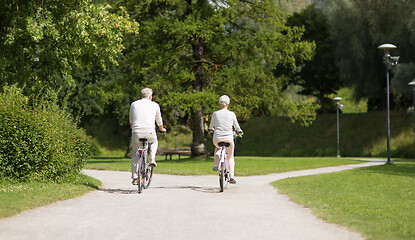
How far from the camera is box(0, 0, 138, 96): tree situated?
17359 millimetres

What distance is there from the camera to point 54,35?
57.7 ft

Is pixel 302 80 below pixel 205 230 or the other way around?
the other way around

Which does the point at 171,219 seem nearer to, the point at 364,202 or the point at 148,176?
the point at 364,202

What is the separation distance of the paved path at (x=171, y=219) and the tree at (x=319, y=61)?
35.7 metres

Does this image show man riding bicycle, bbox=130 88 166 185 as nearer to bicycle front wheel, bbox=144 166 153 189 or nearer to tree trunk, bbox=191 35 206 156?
bicycle front wheel, bbox=144 166 153 189

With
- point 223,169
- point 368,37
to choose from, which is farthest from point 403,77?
point 223,169

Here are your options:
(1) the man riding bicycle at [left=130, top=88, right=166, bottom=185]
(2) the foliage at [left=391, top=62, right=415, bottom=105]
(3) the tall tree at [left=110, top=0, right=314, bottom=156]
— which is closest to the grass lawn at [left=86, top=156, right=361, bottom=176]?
(3) the tall tree at [left=110, top=0, right=314, bottom=156]

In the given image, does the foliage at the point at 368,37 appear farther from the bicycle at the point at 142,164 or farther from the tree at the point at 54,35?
the bicycle at the point at 142,164

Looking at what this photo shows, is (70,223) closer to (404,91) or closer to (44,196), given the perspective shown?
(44,196)

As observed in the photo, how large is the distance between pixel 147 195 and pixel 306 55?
63.9 ft

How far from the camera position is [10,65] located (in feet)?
60.6

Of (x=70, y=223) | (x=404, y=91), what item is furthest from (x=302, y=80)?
(x=70, y=223)

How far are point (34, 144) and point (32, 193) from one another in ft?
5.32

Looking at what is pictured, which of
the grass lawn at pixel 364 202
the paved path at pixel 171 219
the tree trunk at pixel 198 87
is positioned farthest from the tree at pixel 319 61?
the paved path at pixel 171 219
